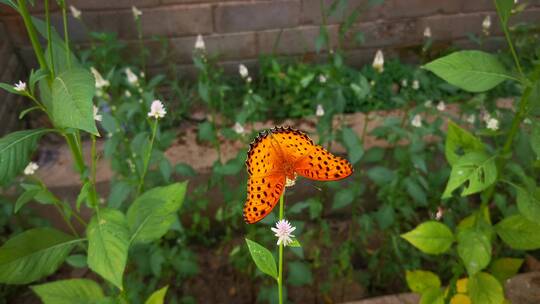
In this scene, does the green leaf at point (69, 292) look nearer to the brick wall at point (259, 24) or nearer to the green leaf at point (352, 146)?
the green leaf at point (352, 146)

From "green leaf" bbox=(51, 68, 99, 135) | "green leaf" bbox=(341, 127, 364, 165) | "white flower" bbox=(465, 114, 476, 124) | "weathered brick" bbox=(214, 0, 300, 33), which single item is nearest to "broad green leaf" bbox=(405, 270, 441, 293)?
"green leaf" bbox=(341, 127, 364, 165)

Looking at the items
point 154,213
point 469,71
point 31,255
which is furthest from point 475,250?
point 31,255

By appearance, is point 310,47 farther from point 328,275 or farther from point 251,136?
point 328,275

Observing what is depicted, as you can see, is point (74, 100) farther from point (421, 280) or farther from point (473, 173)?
point (421, 280)

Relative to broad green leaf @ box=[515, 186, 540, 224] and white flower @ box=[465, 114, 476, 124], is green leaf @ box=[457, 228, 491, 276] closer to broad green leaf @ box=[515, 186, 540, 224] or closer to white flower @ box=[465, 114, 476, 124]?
broad green leaf @ box=[515, 186, 540, 224]

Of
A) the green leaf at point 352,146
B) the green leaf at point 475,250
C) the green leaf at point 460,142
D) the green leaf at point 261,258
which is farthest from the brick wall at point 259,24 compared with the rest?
the green leaf at point 261,258

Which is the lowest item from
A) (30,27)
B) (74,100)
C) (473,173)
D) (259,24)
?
(473,173)
